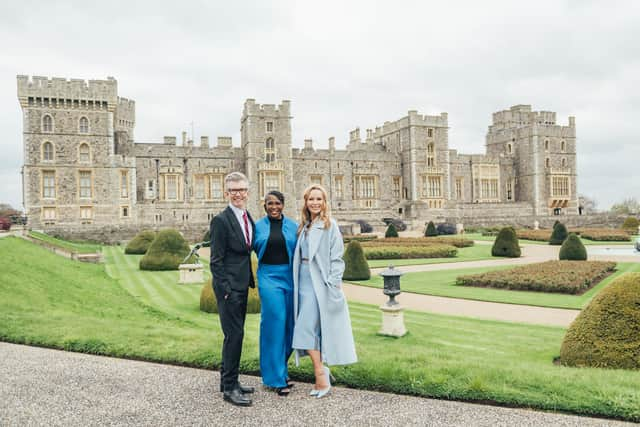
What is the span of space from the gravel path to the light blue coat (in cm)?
39

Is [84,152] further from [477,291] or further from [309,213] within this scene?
[309,213]

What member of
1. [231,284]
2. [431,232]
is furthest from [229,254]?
[431,232]

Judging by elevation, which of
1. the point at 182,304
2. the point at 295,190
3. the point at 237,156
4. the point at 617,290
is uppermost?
the point at 237,156

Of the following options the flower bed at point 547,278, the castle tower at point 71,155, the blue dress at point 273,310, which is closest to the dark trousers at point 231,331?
the blue dress at point 273,310

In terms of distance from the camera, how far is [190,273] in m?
14.5

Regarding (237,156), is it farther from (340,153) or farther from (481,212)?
(481,212)

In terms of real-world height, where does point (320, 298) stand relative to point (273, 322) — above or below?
above

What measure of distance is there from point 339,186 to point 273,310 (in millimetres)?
42940

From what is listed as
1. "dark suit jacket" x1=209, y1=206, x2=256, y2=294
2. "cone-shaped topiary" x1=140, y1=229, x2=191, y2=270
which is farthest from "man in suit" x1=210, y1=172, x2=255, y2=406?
"cone-shaped topiary" x1=140, y1=229, x2=191, y2=270

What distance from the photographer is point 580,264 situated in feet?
50.3

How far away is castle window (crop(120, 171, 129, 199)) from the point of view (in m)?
35.3

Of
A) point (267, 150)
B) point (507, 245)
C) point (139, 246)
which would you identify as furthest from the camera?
point (267, 150)

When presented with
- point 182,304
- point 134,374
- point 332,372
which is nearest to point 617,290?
point 332,372

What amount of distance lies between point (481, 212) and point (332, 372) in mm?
48178
